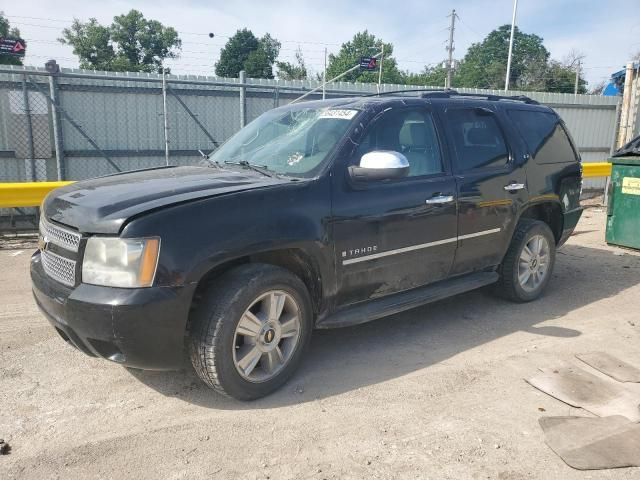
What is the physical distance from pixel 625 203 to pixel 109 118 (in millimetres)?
8657

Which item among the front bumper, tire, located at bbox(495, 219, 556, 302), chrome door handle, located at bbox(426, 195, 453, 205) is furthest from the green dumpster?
the front bumper

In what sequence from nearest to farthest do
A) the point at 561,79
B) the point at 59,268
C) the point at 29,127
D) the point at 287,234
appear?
1. the point at 59,268
2. the point at 287,234
3. the point at 29,127
4. the point at 561,79

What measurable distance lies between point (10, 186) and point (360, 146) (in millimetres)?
5516

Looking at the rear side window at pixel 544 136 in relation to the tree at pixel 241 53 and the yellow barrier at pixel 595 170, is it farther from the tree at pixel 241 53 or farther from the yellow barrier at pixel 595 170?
the tree at pixel 241 53

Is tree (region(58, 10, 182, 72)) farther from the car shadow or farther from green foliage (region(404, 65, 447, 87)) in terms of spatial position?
the car shadow

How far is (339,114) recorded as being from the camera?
13.2 feet

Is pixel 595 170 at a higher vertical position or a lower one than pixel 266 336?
higher

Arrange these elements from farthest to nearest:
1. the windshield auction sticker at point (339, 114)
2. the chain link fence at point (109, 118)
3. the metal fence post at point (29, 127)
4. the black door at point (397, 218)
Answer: the chain link fence at point (109, 118)
the metal fence post at point (29, 127)
the windshield auction sticker at point (339, 114)
the black door at point (397, 218)

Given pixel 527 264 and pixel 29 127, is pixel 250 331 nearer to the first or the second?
pixel 527 264

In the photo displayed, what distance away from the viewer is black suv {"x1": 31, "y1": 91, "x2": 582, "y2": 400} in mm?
2918

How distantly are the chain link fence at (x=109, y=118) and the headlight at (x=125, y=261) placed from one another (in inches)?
218

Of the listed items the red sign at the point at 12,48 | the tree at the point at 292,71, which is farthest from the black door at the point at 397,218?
the tree at the point at 292,71

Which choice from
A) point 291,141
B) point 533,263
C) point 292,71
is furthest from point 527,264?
point 292,71

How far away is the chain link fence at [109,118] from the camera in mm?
9000
